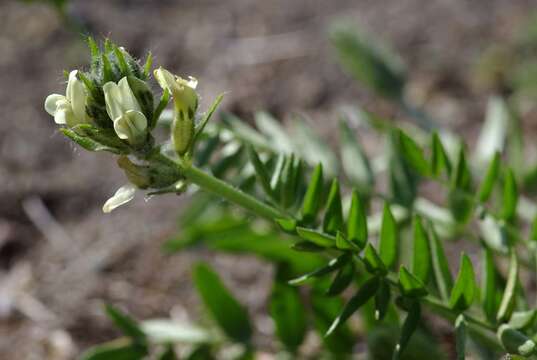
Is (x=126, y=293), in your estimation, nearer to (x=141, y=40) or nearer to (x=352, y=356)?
(x=352, y=356)

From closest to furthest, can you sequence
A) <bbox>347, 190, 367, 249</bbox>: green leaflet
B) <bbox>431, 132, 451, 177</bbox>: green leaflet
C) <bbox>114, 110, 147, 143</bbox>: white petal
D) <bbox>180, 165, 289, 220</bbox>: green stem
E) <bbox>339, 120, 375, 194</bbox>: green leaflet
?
<bbox>114, 110, 147, 143</bbox>: white petal, <bbox>180, 165, 289, 220</bbox>: green stem, <bbox>347, 190, 367, 249</bbox>: green leaflet, <bbox>431, 132, 451, 177</bbox>: green leaflet, <bbox>339, 120, 375, 194</bbox>: green leaflet

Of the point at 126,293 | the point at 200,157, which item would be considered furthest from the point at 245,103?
the point at 200,157

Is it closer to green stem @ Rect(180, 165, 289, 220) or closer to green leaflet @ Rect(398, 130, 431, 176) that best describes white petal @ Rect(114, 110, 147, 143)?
green stem @ Rect(180, 165, 289, 220)

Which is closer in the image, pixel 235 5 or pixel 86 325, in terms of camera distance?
pixel 86 325

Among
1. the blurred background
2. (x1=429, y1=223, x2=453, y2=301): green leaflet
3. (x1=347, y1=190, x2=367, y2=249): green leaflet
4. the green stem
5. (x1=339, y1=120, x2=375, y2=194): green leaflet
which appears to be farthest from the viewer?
the blurred background

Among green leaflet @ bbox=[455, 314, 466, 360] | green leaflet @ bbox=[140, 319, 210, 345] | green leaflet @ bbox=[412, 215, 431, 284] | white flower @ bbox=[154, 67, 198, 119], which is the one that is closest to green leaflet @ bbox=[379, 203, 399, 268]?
green leaflet @ bbox=[412, 215, 431, 284]
